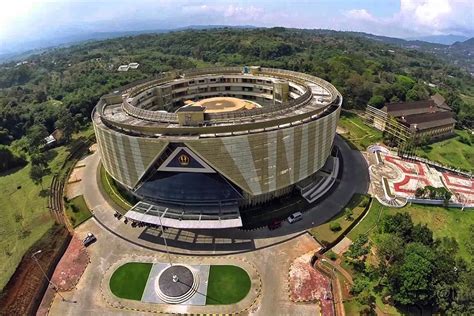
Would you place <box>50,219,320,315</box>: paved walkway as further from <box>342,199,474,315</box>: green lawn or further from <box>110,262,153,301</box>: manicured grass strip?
<box>342,199,474,315</box>: green lawn

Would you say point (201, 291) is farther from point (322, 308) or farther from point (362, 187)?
point (362, 187)

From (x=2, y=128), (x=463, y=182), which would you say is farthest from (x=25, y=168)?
(x=463, y=182)

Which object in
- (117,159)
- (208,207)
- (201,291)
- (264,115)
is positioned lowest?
(201,291)

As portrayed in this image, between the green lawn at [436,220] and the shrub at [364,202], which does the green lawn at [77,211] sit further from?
the shrub at [364,202]

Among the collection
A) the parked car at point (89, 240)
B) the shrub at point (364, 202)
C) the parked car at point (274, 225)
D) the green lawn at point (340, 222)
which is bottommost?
the shrub at point (364, 202)

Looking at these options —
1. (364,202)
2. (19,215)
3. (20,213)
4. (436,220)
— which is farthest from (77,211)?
(436,220)

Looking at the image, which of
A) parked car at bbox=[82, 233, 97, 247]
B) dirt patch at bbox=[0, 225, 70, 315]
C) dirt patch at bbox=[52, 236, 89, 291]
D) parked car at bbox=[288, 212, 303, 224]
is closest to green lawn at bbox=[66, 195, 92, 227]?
dirt patch at bbox=[0, 225, 70, 315]

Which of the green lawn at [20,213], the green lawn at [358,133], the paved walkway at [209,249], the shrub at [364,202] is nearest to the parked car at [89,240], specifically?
the paved walkway at [209,249]
